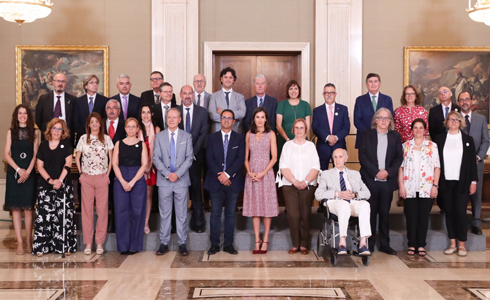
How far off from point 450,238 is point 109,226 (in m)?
4.18

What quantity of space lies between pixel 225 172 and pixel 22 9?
3494 millimetres

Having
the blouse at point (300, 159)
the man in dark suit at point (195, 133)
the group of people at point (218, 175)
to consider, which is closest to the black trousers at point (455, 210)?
the group of people at point (218, 175)

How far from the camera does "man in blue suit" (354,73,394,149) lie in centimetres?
661

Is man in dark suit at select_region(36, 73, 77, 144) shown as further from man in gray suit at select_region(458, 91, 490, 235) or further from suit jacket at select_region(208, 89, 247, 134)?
man in gray suit at select_region(458, 91, 490, 235)

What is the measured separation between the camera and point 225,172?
6.11 meters

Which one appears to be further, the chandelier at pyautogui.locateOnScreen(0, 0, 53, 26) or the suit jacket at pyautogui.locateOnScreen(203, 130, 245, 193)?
the chandelier at pyautogui.locateOnScreen(0, 0, 53, 26)

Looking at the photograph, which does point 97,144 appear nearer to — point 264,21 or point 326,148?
point 326,148

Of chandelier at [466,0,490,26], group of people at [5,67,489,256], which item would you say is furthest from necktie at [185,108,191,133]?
chandelier at [466,0,490,26]

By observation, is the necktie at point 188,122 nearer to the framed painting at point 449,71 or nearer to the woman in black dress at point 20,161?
the woman in black dress at point 20,161

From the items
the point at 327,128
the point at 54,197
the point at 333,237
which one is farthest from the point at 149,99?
the point at 333,237

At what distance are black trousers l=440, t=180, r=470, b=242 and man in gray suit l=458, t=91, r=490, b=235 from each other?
524 mm

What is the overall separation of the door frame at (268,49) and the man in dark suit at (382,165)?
9.56 ft

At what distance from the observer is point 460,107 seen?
663 centimetres

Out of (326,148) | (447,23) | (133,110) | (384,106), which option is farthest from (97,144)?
(447,23)
